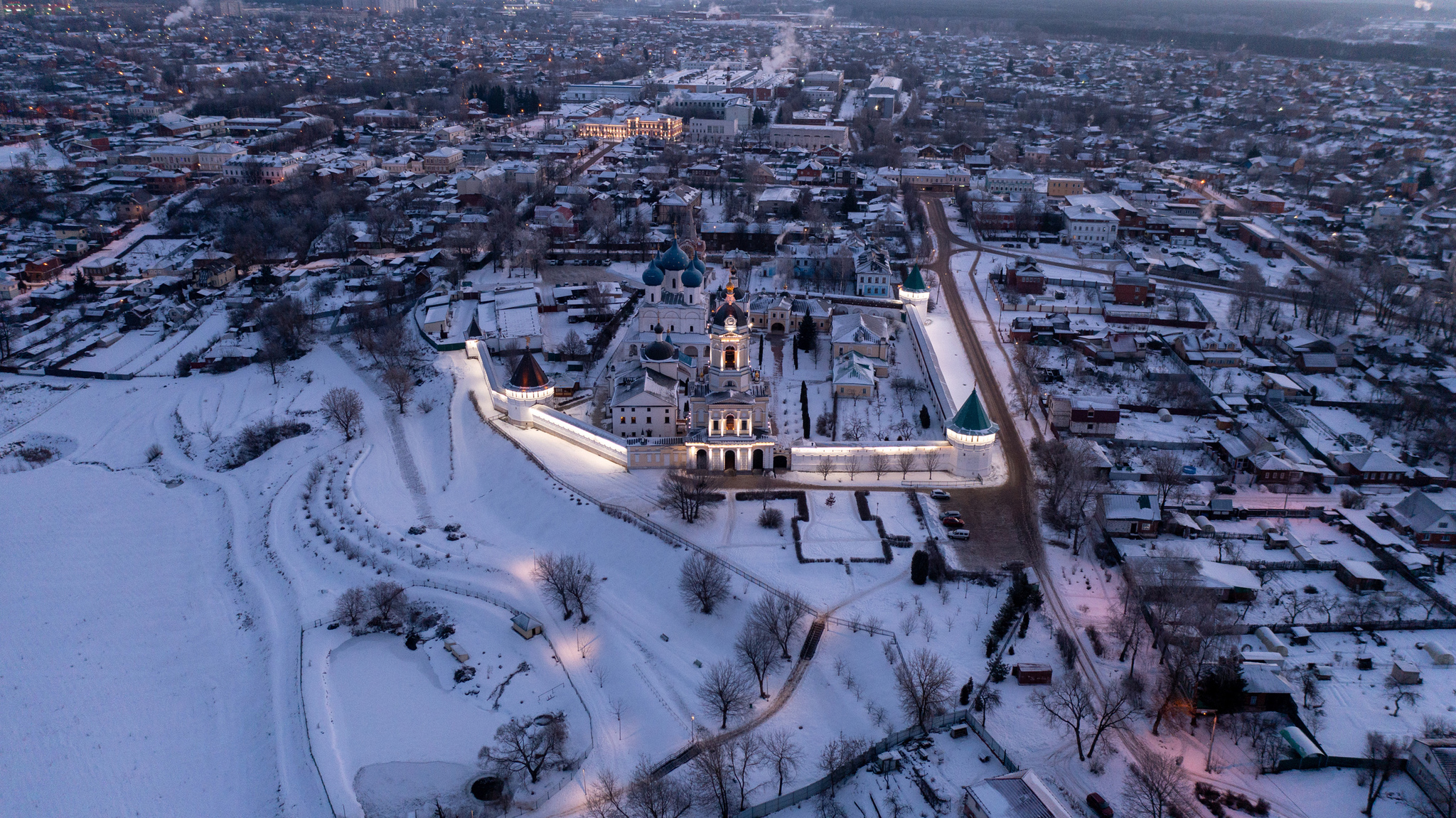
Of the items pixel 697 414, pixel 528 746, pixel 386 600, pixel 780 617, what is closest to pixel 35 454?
pixel 386 600

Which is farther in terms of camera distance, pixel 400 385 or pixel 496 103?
pixel 496 103

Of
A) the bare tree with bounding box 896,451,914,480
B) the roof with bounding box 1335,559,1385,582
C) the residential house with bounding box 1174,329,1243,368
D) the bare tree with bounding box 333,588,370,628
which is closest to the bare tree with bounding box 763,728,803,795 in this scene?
the bare tree with bounding box 333,588,370,628

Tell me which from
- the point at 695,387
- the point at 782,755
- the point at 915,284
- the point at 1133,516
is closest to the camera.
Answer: the point at 782,755

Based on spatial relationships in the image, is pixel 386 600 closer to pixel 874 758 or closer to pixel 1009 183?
pixel 874 758

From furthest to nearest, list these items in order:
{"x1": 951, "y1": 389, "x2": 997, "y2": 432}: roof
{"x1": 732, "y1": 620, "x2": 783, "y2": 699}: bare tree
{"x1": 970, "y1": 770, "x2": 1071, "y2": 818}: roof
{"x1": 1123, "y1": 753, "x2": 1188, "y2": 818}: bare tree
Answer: {"x1": 951, "y1": 389, "x2": 997, "y2": 432}: roof → {"x1": 732, "y1": 620, "x2": 783, "y2": 699}: bare tree → {"x1": 1123, "y1": 753, "x2": 1188, "y2": 818}: bare tree → {"x1": 970, "y1": 770, "x2": 1071, "y2": 818}: roof

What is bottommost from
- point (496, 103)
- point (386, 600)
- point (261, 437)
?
point (261, 437)

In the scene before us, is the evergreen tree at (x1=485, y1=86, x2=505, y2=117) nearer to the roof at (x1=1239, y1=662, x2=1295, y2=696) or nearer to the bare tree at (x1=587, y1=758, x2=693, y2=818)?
the bare tree at (x1=587, y1=758, x2=693, y2=818)

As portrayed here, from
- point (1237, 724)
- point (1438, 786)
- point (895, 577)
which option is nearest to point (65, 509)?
point (895, 577)
